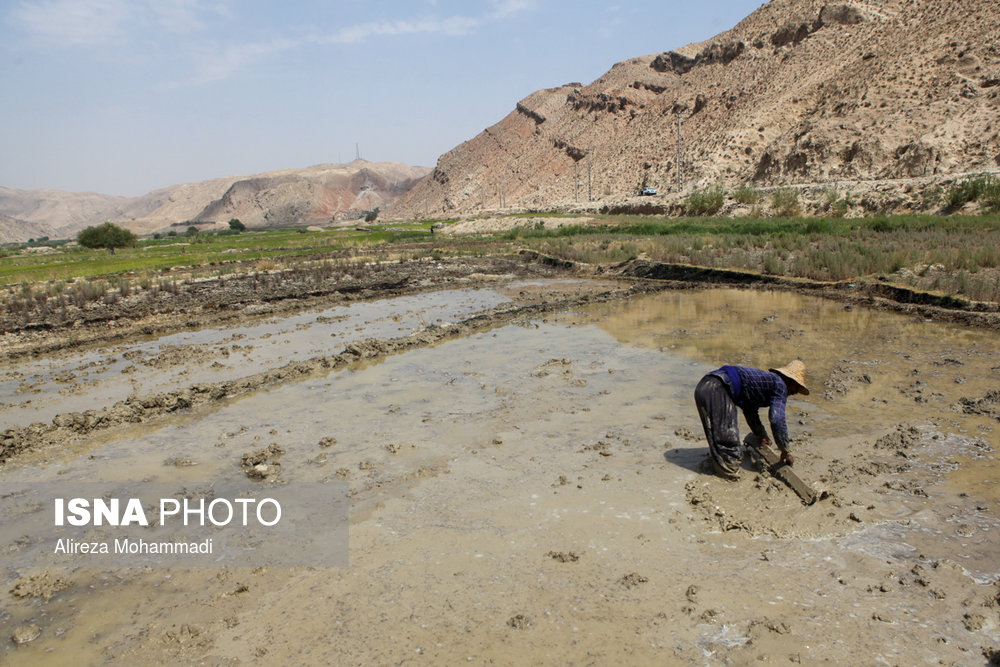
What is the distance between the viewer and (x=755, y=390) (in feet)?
17.1

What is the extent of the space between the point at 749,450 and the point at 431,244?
33089 millimetres

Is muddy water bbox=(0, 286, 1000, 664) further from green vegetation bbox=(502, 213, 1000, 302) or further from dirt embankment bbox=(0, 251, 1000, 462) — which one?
green vegetation bbox=(502, 213, 1000, 302)

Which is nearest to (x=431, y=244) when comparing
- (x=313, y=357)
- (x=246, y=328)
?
(x=246, y=328)

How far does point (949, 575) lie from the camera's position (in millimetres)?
3869

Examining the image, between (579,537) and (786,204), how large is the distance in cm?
3253

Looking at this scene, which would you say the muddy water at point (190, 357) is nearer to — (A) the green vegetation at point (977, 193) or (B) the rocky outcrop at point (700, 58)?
(A) the green vegetation at point (977, 193)

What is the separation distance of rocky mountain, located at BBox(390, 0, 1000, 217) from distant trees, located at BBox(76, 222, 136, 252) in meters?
37.7

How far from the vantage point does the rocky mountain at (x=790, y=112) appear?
130 ft

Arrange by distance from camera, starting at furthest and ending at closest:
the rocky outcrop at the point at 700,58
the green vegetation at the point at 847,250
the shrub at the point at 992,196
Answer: the rocky outcrop at the point at 700,58
the shrub at the point at 992,196
the green vegetation at the point at 847,250

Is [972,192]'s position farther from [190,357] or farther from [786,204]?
[190,357]

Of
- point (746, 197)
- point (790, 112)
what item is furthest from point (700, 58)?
point (746, 197)

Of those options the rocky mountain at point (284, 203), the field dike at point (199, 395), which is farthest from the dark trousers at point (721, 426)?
the rocky mountain at point (284, 203)

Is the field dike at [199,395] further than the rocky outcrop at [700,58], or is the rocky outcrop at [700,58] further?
the rocky outcrop at [700,58]

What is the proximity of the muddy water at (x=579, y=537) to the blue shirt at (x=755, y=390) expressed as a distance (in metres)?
0.46
